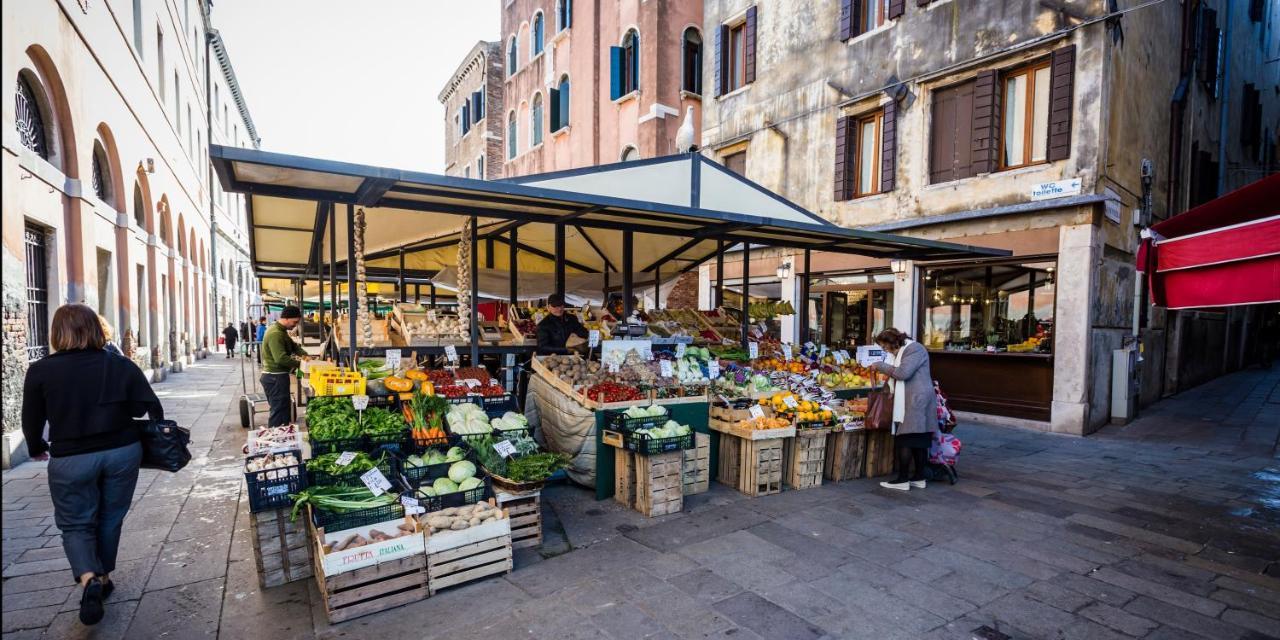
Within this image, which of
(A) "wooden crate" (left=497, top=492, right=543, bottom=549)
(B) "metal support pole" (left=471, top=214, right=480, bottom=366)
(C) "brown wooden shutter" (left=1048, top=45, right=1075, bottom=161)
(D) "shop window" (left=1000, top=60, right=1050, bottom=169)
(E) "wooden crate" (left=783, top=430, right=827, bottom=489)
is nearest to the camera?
(A) "wooden crate" (left=497, top=492, right=543, bottom=549)

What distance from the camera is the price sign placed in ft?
13.7

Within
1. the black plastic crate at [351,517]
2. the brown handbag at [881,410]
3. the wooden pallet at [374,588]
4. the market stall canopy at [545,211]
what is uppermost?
the market stall canopy at [545,211]

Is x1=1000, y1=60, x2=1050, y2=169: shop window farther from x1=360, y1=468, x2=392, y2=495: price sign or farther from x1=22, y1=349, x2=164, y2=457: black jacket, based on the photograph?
x1=22, y1=349, x2=164, y2=457: black jacket

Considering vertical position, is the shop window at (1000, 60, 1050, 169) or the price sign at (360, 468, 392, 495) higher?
the shop window at (1000, 60, 1050, 169)

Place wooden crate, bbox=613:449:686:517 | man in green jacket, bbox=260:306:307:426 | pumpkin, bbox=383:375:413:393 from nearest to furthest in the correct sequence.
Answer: wooden crate, bbox=613:449:686:517, pumpkin, bbox=383:375:413:393, man in green jacket, bbox=260:306:307:426

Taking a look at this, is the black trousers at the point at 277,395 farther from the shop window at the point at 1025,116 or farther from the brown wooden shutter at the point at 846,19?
the brown wooden shutter at the point at 846,19

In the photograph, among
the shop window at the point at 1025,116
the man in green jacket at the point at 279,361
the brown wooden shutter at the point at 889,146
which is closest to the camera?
the man in green jacket at the point at 279,361

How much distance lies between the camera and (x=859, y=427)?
260 inches

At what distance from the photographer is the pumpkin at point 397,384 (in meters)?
5.61

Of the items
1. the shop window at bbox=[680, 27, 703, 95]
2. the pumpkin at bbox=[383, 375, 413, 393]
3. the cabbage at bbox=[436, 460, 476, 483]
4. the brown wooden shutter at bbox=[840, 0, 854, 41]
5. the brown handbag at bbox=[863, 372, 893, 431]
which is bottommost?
the cabbage at bbox=[436, 460, 476, 483]

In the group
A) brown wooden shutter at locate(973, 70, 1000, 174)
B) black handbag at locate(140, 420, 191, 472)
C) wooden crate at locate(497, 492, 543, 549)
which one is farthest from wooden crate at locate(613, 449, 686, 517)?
brown wooden shutter at locate(973, 70, 1000, 174)

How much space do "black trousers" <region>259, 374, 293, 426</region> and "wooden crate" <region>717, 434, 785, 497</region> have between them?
18.4 ft

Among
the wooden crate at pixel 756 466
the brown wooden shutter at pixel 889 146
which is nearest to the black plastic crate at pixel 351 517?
the wooden crate at pixel 756 466

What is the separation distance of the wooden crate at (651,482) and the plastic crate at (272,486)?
2.66 metres
